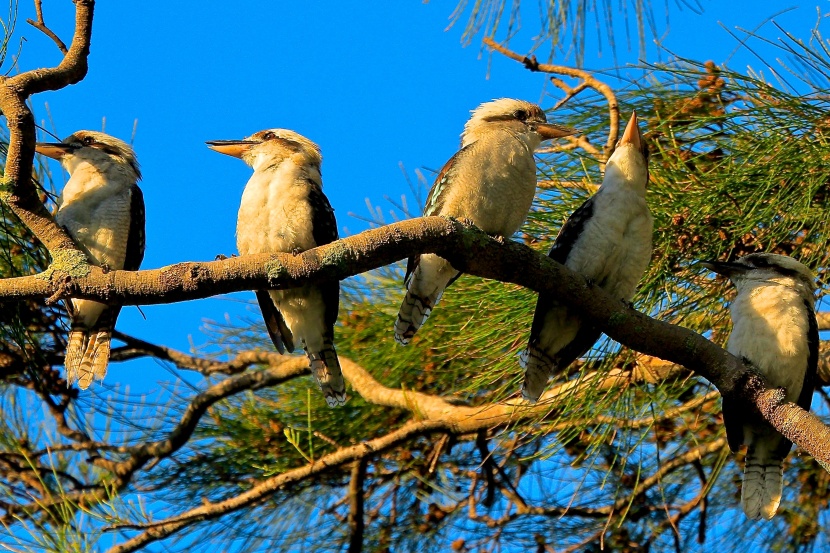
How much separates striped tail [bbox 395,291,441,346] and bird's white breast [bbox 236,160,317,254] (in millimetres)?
377

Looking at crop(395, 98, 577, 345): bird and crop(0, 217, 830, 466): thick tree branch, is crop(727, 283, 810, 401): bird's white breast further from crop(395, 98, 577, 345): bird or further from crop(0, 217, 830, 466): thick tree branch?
crop(395, 98, 577, 345): bird

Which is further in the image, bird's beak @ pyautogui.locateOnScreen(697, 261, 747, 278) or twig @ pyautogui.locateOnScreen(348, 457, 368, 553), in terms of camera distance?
twig @ pyautogui.locateOnScreen(348, 457, 368, 553)

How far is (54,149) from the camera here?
4379 millimetres

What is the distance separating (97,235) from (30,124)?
4.24ft

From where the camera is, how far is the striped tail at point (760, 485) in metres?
3.63

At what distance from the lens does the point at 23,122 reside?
2.78 m

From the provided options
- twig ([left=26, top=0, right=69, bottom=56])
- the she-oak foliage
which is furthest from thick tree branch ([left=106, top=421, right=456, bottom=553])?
twig ([left=26, top=0, right=69, bottom=56])

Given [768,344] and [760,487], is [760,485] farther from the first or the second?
[768,344]

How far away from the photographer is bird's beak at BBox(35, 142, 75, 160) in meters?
4.38

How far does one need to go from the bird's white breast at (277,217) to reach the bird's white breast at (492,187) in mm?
489

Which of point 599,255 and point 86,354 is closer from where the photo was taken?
point 599,255

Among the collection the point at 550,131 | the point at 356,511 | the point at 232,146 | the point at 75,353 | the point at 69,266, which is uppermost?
the point at 550,131

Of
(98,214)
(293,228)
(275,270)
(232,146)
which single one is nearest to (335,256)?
(275,270)

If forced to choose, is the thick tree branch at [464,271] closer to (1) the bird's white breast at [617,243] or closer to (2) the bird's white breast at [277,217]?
(1) the bird's white breast at [617,243]
